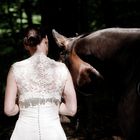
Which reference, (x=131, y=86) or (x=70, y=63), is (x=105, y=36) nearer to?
(x=70, y=63)

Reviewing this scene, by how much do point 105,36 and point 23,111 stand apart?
96.1 inches

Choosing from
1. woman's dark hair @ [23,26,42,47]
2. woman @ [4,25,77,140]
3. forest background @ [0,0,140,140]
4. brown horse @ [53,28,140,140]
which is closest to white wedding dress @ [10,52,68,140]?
woman @ [4,25,77,140]

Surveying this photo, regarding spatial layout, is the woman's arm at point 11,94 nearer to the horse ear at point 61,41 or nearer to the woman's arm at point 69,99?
the woman's arm at point 69,99

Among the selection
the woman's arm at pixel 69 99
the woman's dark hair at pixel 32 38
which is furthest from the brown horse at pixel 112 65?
the woman's dark hair at pixel 32 38

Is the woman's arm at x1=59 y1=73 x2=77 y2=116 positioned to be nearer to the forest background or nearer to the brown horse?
the brown horse

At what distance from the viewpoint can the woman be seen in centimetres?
407

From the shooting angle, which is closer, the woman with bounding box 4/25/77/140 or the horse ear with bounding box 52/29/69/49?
the woman with bounding box 4/25/77/140

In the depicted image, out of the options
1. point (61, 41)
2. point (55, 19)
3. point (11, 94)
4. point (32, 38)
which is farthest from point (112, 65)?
point (55, 19)

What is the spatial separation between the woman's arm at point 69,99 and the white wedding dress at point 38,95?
0.18 ft

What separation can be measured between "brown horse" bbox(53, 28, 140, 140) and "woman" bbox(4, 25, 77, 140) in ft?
4.65

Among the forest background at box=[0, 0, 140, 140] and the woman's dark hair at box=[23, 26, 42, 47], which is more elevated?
the woman's dark hair at box=[23, 26, 42, 47]

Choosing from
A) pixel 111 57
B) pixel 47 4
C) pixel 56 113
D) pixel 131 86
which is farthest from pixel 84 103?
pixel 56 113

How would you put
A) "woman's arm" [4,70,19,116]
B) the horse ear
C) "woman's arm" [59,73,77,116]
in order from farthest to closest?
the horse ear < "woman's arm" [59,73,77,116] < "woman's arm" [4,70,19,116]

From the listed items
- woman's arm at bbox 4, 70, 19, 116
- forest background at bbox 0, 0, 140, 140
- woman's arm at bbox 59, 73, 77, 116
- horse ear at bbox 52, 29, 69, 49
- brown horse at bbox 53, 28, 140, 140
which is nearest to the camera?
woman's arm at bbox 4, 70, 19, 116
